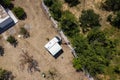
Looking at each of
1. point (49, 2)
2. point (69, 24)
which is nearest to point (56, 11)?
point (49, 2)

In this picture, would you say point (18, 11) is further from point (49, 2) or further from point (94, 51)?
point (94, 51)

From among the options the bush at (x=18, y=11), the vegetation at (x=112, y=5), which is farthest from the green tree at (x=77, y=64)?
the bush at (x=18, y=11)

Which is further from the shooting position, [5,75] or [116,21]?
[116,21]

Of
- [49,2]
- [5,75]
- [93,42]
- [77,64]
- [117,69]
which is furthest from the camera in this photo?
[49,2]

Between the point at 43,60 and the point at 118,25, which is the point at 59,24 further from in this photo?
the point at 118,25

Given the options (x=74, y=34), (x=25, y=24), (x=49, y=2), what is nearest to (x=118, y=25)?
(x=74, y=34)

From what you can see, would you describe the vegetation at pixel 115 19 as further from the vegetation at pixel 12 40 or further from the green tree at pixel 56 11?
the vegetation at pixel 12 40
